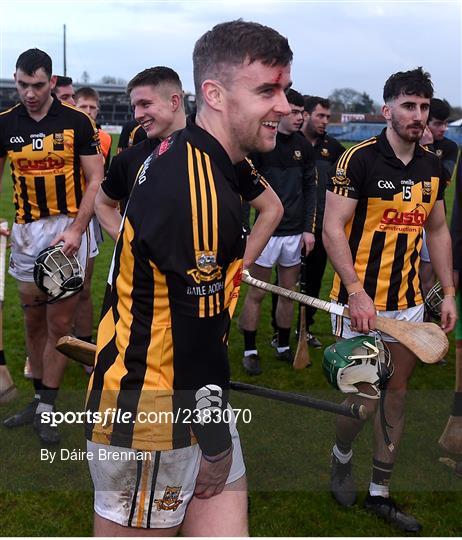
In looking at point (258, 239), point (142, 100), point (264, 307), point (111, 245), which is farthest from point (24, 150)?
point (111, 245)

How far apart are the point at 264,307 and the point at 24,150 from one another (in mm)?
3941

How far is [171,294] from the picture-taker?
1.98 metres

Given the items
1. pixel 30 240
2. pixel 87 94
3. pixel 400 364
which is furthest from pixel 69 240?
pixel 87 94

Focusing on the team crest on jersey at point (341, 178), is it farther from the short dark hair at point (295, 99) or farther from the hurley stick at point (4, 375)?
the short dark hair at point (295, 99)

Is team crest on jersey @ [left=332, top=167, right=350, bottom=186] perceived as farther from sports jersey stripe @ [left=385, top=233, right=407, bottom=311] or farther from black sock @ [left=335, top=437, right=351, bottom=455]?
black sock @ [left=335, top=437, right=351, bottom=455]

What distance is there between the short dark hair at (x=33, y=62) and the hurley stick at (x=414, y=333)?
207 cm

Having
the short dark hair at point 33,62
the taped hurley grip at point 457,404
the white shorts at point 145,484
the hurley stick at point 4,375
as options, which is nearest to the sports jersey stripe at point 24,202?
the hurley stick at point 4,375

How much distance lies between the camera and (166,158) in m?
1.99

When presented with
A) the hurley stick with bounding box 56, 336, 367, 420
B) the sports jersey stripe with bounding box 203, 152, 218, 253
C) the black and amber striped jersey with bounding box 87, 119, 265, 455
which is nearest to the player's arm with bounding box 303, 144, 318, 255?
the hurley stick with bounding box 56, 336, 367, 420

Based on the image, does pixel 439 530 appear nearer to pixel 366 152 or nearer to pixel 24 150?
pixel 366 152

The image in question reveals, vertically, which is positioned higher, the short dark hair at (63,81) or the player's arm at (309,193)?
the short dark hair at (63,81)

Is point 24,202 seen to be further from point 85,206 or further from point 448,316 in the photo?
point 448,316

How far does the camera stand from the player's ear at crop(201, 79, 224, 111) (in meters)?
2.05

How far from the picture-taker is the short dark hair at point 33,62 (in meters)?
4.40
